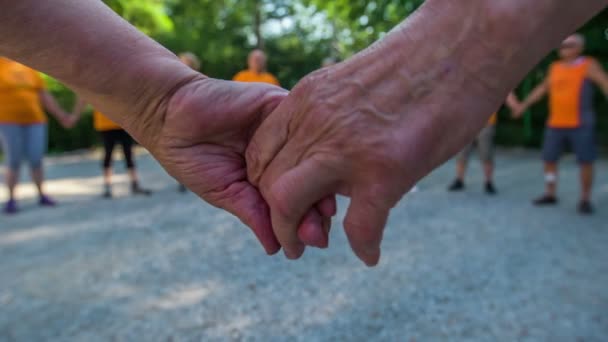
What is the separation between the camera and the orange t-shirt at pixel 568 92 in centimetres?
462

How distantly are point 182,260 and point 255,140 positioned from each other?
7.75 feet

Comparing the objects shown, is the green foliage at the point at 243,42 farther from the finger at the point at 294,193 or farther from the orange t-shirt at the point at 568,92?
the finger at the point at 294,193

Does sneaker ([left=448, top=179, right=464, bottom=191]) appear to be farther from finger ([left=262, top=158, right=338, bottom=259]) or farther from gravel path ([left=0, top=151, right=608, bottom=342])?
finger ([left=262, top=158, right=338, bottom=259])

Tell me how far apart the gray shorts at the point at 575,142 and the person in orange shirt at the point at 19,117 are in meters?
5.33

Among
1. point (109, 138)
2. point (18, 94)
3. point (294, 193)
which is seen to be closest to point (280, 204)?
point (294, 193)

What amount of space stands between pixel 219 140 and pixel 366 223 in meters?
0.51

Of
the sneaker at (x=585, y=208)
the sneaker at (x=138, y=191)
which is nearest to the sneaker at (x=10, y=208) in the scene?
the sneaker at (x=138, y=191)

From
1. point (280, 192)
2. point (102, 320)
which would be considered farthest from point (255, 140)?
point (102, 320)

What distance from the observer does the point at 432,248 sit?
11.4 feet

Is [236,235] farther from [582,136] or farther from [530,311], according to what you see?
[582,136]

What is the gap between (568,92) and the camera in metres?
4.66

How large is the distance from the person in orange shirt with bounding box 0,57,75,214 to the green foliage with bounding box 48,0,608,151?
547cm

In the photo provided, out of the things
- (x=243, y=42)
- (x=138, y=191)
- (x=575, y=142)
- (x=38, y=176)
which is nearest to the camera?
(x=575, y=142)

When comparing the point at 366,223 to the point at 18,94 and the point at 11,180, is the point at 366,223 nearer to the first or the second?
the point at 18,94
